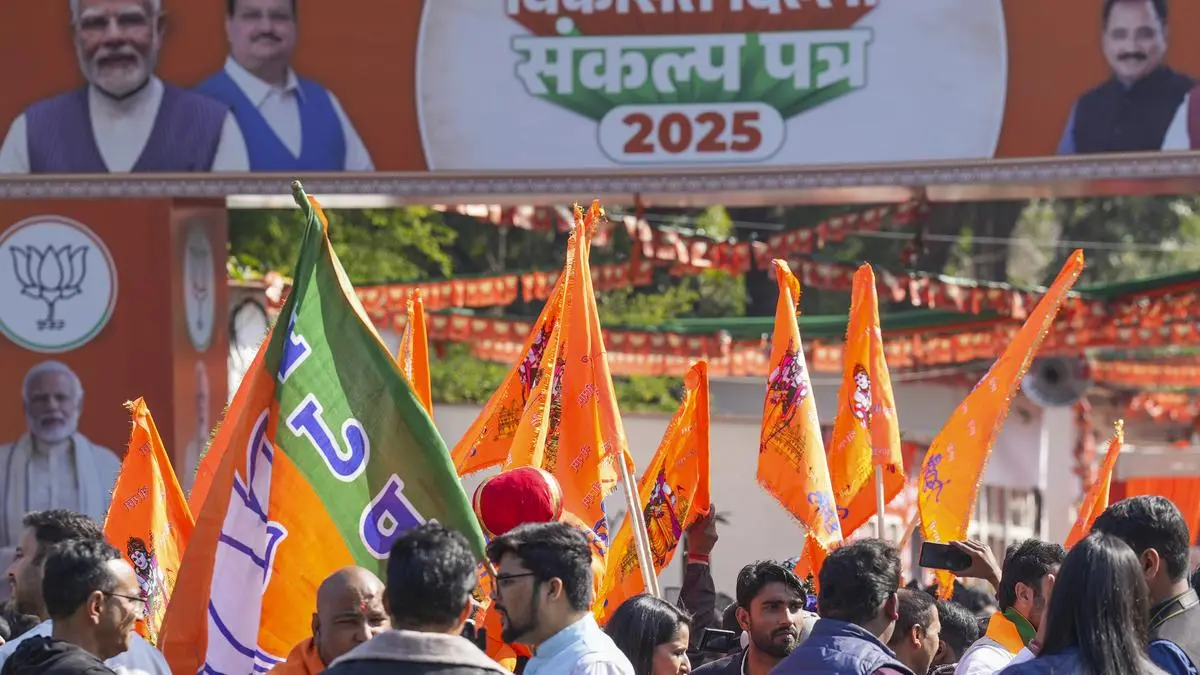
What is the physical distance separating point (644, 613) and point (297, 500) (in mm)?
1603

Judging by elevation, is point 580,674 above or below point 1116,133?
below

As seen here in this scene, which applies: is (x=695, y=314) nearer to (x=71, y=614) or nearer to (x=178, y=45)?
(x=178, y=45)

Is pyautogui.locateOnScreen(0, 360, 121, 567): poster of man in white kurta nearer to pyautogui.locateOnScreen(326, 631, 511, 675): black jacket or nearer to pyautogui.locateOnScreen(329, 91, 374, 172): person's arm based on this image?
pyautogui.locateOnScreen(329, 91, 374, 172): person's arm

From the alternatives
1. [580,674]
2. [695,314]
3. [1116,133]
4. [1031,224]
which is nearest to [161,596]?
[580,674]

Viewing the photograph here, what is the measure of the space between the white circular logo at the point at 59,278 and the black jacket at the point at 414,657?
29.3 feet

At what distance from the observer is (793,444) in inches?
353

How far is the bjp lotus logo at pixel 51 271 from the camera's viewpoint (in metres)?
12.7

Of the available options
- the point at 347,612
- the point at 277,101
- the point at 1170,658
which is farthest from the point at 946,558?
the point at 277,101

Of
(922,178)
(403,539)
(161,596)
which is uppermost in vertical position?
(922,178)

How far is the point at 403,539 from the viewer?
4.43 metres

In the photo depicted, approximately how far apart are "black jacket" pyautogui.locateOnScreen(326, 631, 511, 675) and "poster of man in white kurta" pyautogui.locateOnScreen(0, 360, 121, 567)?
8825 mm

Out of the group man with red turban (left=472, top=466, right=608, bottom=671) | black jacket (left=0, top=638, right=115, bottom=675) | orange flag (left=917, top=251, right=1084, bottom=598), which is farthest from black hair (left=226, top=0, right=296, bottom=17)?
black jacket (left=0, top=638, right=115, bottom=675)

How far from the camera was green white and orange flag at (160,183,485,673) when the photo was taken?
17.8ft

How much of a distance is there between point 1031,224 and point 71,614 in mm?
30599
